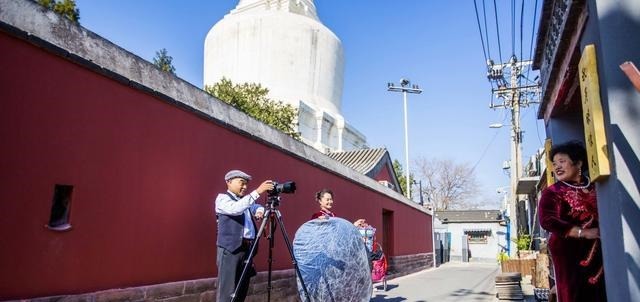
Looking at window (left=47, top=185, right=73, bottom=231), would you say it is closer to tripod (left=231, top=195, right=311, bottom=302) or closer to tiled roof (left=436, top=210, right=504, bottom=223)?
tripod (left=231, top=195, right=311, bottom=302)

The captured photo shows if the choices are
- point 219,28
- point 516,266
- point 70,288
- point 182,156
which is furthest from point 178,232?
point 219,28

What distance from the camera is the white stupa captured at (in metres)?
18.2

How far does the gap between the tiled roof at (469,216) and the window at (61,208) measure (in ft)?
93.6

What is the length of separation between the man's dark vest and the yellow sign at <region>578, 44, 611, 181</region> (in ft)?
7.75

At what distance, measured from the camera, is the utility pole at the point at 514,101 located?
45.3 feet

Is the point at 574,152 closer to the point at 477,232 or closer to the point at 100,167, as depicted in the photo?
the point at 100,167

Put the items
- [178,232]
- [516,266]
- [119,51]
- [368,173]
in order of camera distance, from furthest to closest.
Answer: [368,173], [516,266], [178,232], [119,51]

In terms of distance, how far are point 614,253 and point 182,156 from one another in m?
3.12

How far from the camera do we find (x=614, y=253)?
197 cm

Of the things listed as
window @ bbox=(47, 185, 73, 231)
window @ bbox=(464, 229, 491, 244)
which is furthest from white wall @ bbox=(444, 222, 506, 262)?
window @ bbox=(47, 185, 73, 231)

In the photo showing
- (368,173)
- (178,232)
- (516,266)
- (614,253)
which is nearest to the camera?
(614,253)

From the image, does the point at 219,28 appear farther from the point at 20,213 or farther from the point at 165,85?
the point at 20,213

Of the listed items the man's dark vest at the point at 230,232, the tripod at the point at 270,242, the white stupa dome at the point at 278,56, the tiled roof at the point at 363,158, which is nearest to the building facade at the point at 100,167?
the man's dark vest at the point at 230,232

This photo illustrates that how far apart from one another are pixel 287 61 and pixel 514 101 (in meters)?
9.14
